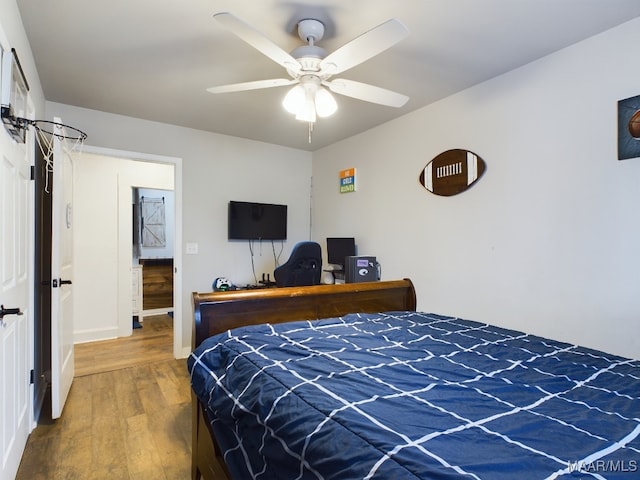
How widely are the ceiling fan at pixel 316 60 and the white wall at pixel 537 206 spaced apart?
3.17 feet

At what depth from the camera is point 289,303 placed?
2.10 meters

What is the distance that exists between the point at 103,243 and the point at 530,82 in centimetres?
465

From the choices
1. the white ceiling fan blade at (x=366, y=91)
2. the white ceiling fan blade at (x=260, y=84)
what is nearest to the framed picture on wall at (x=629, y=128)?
the white ceiling fan blade at (x=366, y=91)

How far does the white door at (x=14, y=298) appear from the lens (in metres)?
1.55

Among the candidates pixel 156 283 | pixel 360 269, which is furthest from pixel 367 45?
pixel 156 283

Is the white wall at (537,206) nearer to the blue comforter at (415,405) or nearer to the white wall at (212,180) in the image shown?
the blue comforter at (415,405)

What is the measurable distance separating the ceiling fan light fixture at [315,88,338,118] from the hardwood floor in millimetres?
2199

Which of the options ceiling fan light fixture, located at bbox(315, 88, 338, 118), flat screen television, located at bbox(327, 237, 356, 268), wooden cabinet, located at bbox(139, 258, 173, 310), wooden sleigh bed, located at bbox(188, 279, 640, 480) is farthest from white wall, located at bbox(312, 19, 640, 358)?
wooden cabinet, located at bbox(139, 258, 173, 310)

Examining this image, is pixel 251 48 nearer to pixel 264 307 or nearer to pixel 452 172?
pixel 264 307

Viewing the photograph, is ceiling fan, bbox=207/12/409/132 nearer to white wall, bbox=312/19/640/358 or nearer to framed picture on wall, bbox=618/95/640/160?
white wall, bbox=312/19/640/358

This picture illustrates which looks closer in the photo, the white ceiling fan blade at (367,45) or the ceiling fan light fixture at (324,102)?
the white ceiling fan blade at (367,45)

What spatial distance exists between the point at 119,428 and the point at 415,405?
88.6 inches

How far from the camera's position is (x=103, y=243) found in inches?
168

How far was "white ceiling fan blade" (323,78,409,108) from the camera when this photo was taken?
202cm
